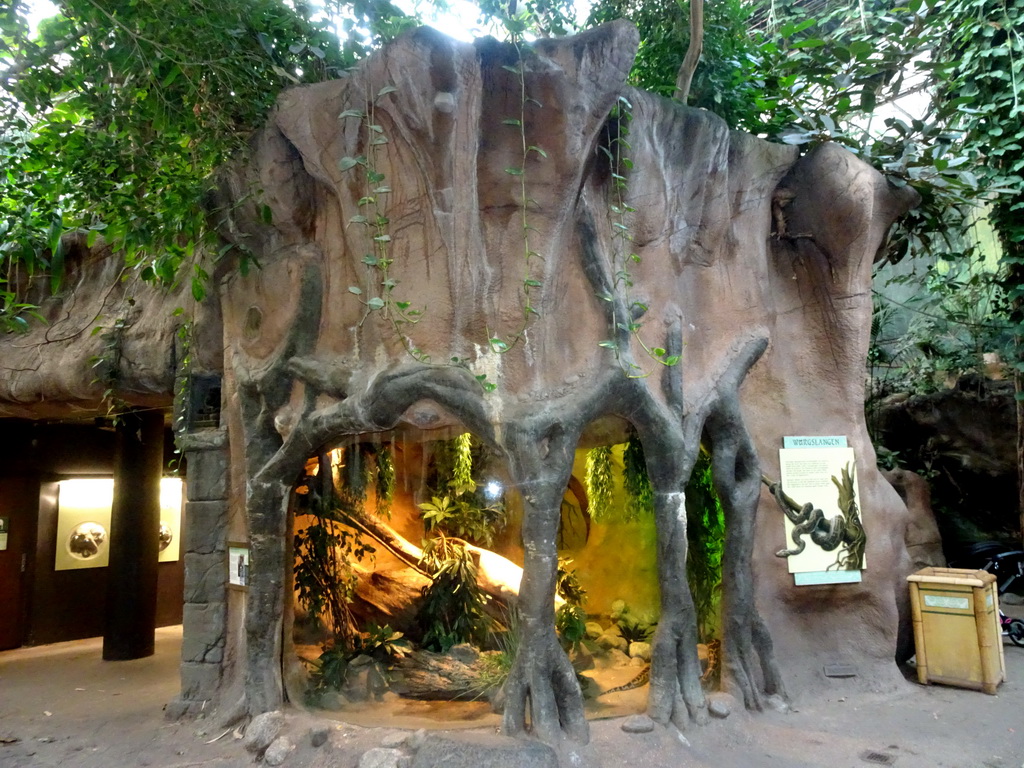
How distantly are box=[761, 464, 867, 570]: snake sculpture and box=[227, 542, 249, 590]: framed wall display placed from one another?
12.7 feet

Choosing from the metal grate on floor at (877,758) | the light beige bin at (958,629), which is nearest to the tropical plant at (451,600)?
the metal grate on floor at (877,758)

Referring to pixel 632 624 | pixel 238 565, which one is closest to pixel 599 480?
pixel 632 624

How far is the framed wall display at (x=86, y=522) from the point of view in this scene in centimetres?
873

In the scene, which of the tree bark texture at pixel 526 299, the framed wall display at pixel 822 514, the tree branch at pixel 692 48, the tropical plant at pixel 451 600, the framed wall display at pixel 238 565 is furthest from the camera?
the tropical plant at pixel 451 600

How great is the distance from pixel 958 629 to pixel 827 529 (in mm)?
1149

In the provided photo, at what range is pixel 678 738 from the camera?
4391 millimetres

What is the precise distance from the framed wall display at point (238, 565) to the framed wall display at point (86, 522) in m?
4.13

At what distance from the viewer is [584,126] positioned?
440cm

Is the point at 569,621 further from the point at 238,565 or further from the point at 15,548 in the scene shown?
the point at 15,548

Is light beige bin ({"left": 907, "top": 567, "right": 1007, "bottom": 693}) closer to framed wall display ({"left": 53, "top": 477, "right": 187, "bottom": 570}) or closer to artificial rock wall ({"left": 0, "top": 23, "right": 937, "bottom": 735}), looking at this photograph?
artificial rock wall ({"left": 0, "top": 23, "right": 937, "bottom": 735})

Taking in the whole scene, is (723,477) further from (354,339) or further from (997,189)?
(997,189)

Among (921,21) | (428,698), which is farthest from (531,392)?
(921,21)

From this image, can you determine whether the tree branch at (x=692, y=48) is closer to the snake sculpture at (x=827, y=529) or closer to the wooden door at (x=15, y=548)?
the snake sculpture at (x=827, y=529)

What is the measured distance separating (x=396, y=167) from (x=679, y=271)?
218 cm
